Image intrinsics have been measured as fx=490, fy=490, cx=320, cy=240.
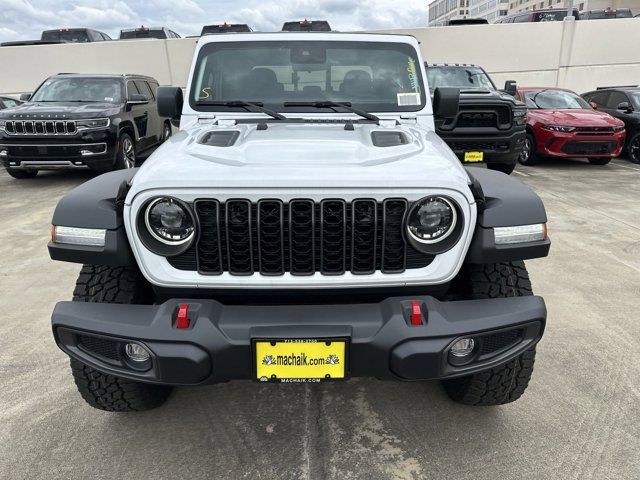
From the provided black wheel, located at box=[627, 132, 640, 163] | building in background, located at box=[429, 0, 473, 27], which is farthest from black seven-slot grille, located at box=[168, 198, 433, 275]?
building in background, located at box=[429, 0, 473, 27]

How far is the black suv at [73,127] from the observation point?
745 centimetres

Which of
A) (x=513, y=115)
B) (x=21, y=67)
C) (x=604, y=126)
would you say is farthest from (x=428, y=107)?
(x=21, y=67)

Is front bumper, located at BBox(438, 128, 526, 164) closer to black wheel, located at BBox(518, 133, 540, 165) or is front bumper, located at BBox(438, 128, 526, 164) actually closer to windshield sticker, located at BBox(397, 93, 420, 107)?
black wheel, located at BBox(518, 133, 540, 165)

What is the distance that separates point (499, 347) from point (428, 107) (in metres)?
1.78

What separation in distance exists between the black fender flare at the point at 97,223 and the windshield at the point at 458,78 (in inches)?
306

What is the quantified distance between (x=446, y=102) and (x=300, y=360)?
7.04 ft

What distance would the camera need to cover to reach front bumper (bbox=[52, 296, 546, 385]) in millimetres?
1844

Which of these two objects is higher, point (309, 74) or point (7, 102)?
point (309, 74)

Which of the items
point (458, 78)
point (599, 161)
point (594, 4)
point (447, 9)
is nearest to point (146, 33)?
point (458, 78)

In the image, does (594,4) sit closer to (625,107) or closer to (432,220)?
(625,107)

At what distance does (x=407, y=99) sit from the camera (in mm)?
3207

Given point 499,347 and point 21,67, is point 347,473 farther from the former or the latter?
point 21,67

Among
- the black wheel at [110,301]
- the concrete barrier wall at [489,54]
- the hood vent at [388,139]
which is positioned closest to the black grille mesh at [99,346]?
the black wheel at [110,301]

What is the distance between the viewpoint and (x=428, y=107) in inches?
127
